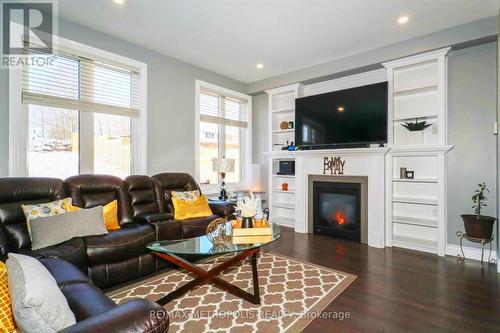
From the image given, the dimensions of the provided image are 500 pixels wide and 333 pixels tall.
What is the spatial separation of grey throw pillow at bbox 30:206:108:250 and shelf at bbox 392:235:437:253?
3.85m

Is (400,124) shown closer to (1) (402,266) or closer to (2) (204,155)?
(1) (402,266)

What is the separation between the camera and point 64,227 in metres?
2.35

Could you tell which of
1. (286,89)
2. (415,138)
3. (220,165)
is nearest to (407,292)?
(415,138)

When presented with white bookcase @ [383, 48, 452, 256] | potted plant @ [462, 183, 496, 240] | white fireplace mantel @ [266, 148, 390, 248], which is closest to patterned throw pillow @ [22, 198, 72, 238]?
white fireplace mantel @ [266, 148, 390, 248]

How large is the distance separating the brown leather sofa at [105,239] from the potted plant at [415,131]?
A: 2828 millimetres

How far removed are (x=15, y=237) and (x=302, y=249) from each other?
319cm

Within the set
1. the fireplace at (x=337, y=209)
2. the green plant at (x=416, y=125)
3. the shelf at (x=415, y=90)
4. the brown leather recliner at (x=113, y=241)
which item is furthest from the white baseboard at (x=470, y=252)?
the brown leather recliner at (x=113, y=241)

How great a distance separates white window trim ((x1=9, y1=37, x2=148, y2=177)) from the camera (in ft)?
9.17

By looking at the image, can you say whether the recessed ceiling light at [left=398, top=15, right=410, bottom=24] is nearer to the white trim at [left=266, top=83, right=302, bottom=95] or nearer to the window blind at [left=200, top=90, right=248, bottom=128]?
the white trim at [left=266, top=83, right=302, bottom=95]

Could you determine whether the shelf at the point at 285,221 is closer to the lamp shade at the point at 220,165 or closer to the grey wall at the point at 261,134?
the grey wall at the point at 261,134

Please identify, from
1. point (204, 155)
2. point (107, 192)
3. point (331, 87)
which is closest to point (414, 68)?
point (331, 87)

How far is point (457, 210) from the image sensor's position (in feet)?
11.3

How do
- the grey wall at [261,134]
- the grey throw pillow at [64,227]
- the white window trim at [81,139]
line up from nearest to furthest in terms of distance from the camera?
the grey throw pillow at [64,227], the white window trim at [81,139], the grey wall at [261,134]

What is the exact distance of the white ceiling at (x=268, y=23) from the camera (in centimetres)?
281
